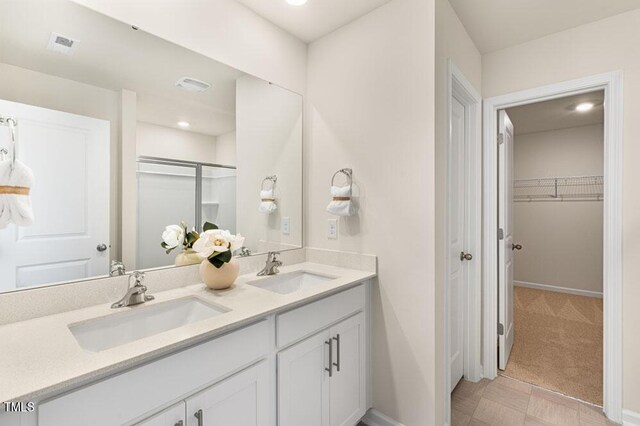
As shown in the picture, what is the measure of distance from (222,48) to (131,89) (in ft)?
1.74

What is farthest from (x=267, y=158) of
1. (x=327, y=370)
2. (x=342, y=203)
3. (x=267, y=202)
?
(x=327, y=370)

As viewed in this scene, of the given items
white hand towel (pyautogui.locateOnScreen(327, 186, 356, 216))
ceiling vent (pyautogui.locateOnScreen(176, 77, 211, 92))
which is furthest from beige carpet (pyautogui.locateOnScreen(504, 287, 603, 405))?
ceiling vent (pyautogui.locateOnScreen(176, 77, 211, 92))

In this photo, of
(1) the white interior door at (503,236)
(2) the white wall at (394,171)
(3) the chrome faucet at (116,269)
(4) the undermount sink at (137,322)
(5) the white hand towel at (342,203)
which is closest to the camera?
(4) the undermount sink at (137,322)

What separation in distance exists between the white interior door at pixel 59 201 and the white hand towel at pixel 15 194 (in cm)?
2

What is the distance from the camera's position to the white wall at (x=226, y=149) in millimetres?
1683

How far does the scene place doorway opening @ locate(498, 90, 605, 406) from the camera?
2642mm

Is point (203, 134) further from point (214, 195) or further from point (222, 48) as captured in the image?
point (222, 48)

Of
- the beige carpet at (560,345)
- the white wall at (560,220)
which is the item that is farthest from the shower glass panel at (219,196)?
the white wall at (560,220)

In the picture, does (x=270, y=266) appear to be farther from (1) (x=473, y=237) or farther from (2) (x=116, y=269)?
(1) (x=473, y=237)

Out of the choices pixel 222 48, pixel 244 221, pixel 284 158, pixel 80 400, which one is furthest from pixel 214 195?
pixel 80 400

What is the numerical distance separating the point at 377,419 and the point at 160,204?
1657mm

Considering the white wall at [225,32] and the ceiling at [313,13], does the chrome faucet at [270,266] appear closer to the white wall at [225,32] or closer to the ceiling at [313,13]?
the white wall at [225,32]

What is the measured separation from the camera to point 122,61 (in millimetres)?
1350

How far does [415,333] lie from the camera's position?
62.2 inches
